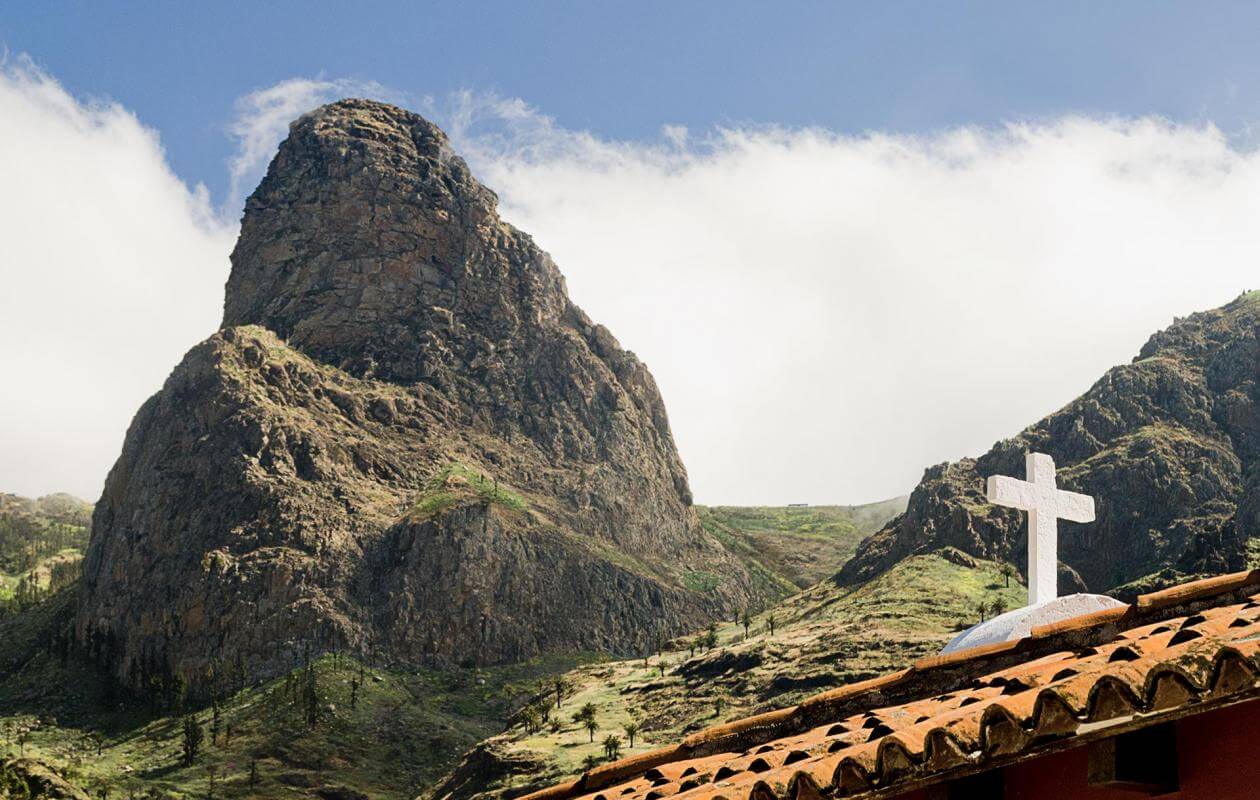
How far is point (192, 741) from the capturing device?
102062 mm

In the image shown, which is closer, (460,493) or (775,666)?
(775,666)

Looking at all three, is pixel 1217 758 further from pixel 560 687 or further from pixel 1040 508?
pixel 560 687

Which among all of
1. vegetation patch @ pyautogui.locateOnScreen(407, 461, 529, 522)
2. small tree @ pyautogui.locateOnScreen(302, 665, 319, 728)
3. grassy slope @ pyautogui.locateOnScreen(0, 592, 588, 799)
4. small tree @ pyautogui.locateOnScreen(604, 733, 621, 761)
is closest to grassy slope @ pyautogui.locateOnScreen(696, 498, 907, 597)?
vegetation patch @ pyautogui.locateOnScreen(407, 461, 529, 522)

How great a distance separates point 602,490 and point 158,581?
A: 45.4 m

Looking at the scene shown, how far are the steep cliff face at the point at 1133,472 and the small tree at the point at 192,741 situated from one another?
5200cm

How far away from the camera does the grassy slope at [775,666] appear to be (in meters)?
87.5

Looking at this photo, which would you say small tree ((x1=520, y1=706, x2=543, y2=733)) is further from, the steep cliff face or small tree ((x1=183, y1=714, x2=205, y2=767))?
the steep cliff face

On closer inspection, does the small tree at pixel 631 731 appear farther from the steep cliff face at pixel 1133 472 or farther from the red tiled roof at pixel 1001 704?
the red tiled roof at pixel 1001 704

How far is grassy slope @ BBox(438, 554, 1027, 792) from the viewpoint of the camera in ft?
287

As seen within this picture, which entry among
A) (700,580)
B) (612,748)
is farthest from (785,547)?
(612,748)

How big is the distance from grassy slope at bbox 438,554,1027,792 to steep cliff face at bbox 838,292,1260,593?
5829mm

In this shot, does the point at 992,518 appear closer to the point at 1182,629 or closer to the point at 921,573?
the point at 921,573

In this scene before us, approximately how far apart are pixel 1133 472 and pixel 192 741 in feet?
246

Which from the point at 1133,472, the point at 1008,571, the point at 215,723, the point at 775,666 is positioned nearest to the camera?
the point at 775,666
